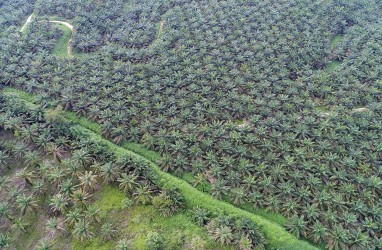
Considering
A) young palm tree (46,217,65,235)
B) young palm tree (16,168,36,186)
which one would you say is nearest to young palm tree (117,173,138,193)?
young palm tree (46,217,65,235)

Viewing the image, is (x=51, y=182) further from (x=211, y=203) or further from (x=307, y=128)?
(x=307, y=128)

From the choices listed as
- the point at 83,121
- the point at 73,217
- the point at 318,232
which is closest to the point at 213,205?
the point at 318,232

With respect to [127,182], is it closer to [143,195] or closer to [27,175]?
[143,195]

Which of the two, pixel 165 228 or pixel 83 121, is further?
pixel 83 121

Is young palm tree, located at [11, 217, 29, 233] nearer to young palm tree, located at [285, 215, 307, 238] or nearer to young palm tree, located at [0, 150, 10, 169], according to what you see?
young palm tree, located at [0, 150, 10, 169]

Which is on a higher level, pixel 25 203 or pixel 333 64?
pixel 25 203

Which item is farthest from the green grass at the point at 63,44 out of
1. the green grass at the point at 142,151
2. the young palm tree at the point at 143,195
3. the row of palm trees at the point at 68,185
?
the young palm tree at the point at 143,195

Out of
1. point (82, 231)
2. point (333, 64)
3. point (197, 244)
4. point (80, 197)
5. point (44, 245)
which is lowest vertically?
point (333, 64)
